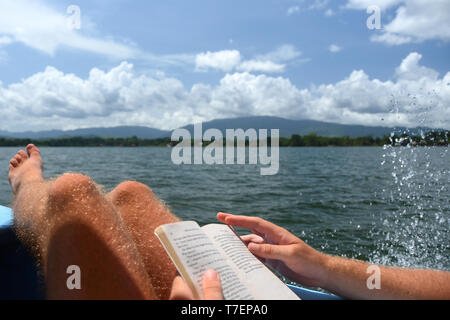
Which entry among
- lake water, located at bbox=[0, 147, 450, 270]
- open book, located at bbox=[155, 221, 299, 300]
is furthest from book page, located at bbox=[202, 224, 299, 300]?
lake water, located at bbox=[0, 147, 450, 270]

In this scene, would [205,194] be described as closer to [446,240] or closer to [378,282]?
[446,240]

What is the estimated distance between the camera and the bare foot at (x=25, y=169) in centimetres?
275

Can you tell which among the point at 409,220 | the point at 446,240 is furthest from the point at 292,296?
the point at 409,220

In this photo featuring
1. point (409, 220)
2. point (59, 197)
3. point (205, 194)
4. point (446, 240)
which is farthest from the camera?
point (205, 194)

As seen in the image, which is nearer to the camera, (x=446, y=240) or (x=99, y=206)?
(x=99, y=206)

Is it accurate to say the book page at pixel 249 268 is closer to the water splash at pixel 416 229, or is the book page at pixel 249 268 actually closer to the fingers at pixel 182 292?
the fingers at pixel 182 292

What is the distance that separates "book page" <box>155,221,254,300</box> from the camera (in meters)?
1.19

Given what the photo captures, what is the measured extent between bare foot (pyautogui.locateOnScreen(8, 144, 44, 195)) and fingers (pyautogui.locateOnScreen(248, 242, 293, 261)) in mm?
1887

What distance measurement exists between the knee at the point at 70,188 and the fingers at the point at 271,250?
2.49 feet

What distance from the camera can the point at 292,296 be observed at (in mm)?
1298

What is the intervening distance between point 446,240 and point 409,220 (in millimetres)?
1802
